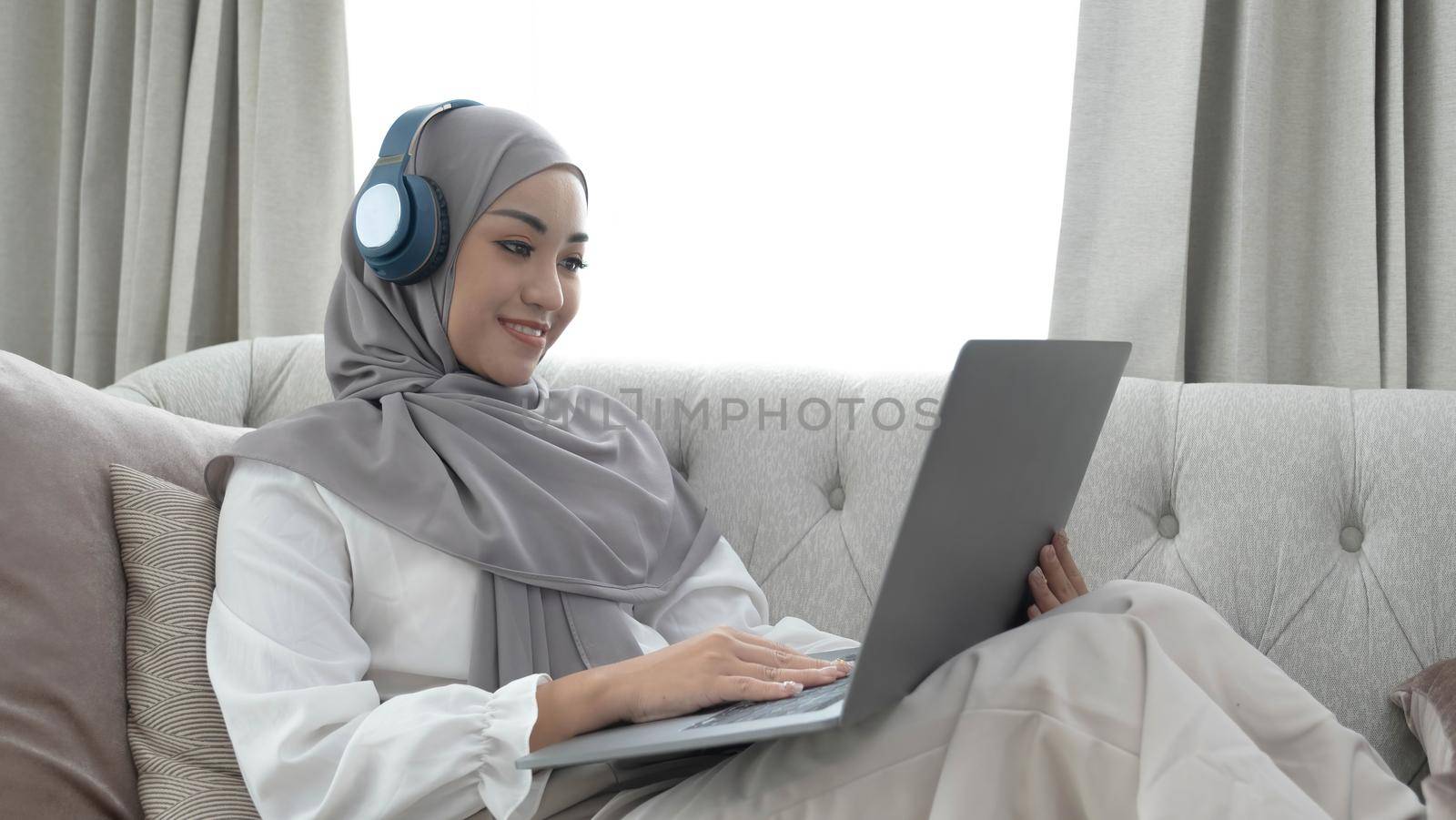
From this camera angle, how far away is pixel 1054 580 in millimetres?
1104

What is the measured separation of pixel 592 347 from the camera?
81.8 inches

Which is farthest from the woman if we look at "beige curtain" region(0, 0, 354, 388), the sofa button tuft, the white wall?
"beige curtain" region(0, 0, 354, 388)

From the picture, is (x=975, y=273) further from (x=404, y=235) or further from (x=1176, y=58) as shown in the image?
(x=404, y=235)

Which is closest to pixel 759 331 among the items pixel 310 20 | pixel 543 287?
pixel 543 287

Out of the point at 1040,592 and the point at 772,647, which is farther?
the point at 1040,592

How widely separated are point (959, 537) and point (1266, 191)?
1057mm

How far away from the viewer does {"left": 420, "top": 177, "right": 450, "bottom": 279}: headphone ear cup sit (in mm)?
1202

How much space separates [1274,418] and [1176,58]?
0.60m

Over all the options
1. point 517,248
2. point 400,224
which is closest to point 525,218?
point 517,248

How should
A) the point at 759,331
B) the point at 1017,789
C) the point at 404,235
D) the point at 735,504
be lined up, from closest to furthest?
the point at 1017,789 < the point at 404,235 < the point at 735,504 < the point at 759,331

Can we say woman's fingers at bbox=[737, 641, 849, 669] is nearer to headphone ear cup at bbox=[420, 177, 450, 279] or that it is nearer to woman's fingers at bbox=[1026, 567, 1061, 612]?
woman's fingers at bbox=[1026, 567, 1061, 612]

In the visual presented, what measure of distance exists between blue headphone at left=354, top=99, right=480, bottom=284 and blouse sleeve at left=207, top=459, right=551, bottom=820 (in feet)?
1.14

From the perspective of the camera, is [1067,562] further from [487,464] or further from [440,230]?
[440,230]

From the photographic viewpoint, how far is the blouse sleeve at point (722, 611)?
4.17ft
